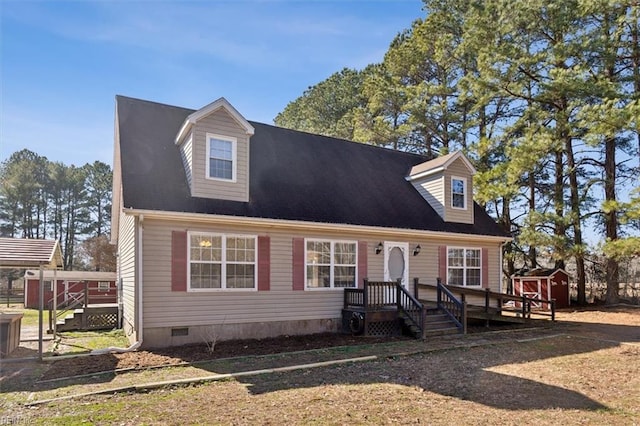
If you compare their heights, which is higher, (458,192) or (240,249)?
(458,192)

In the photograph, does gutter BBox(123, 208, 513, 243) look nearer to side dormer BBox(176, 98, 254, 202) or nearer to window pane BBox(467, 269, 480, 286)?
side dormer BBox(176, 98, 254, 202)

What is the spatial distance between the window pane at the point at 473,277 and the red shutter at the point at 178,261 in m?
9.56

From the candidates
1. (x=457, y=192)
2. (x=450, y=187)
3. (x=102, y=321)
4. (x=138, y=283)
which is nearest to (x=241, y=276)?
(x=138, y=283)

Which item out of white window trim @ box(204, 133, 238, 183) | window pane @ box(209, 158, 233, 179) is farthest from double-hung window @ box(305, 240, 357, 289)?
window pane @ box(209, 158, 233, 179)

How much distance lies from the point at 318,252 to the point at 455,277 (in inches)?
213

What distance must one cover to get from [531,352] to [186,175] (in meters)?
9.16

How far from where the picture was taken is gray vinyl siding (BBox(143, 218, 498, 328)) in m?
9.73

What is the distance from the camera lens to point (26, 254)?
8.71m

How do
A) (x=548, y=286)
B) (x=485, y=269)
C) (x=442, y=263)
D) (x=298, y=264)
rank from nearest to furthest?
(x=298, y=264), (x=442, y=263), (x=485, y=269), (x=548, y=286)

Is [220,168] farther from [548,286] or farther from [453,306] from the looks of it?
[548,286]

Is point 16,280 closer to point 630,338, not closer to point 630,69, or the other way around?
point 630,338

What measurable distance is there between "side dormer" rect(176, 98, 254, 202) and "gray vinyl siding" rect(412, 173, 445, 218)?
7.07m

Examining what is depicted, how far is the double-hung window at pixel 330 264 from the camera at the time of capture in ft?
39.1

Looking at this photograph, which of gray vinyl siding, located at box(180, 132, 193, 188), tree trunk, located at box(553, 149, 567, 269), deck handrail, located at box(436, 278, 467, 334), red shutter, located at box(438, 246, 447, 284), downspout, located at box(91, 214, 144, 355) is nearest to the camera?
downspout, located at box(91, 214, 144, 355)
